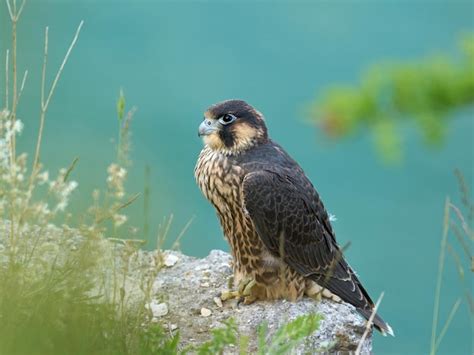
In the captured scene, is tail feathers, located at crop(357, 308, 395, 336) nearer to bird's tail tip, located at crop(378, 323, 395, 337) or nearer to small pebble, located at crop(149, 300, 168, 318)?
bird's tail tip, located at crop(378, 323, 395, 337)

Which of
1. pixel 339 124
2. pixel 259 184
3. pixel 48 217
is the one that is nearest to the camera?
pixel 339 124

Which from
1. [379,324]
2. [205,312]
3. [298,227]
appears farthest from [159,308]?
[379,324]

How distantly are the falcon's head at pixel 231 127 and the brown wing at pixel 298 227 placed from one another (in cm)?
23

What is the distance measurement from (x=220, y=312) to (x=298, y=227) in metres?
0.61

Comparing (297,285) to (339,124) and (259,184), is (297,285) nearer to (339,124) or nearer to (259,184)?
(259,184)

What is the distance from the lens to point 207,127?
15.7 feet

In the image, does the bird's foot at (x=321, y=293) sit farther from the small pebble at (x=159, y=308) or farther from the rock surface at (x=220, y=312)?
the small pebble at (x=159, y=308)

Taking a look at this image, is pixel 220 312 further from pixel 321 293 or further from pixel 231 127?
pixel 231 127

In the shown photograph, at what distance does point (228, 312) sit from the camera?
182 inches

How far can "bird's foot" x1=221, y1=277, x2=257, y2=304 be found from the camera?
4.68 meters

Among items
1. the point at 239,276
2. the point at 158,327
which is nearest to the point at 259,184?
the point at 239,276

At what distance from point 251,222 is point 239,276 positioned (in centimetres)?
33

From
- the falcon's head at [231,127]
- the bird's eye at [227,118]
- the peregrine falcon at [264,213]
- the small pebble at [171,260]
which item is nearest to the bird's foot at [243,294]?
the peregrine falcon at [264,213]

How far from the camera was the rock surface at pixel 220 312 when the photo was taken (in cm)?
445
